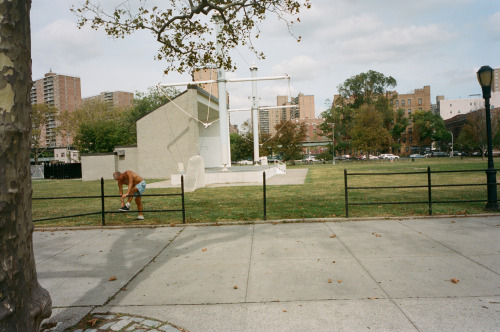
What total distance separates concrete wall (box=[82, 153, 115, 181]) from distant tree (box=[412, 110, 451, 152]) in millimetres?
90175

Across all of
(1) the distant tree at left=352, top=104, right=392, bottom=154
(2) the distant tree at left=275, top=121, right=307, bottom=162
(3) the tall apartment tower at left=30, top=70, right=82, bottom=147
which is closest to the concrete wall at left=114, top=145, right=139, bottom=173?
(2) the distant tree at left=275, top=121, right=307, bottom=162

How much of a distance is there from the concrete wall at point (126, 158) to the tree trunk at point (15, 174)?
32.3 meters

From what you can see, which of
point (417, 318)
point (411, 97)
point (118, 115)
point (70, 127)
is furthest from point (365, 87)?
point (417, 318)

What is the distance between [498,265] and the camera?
513cm

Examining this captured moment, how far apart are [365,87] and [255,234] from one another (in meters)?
84.2

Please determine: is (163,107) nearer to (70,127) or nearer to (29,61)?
(29,61)

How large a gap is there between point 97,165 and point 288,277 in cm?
3296

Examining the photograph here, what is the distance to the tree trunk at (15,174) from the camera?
8.02 feet

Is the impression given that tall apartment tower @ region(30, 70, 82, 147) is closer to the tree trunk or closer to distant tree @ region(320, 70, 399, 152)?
distant tree @ region(320, 70, 399, 152)

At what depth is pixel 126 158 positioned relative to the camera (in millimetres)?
33594

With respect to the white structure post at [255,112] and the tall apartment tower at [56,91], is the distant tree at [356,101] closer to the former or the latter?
the white structure post at [255,112]

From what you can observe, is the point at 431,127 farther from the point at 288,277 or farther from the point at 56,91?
the point at 288,277

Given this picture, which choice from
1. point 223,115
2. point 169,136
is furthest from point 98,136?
point 223,115

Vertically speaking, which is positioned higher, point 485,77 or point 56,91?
point 56,91
